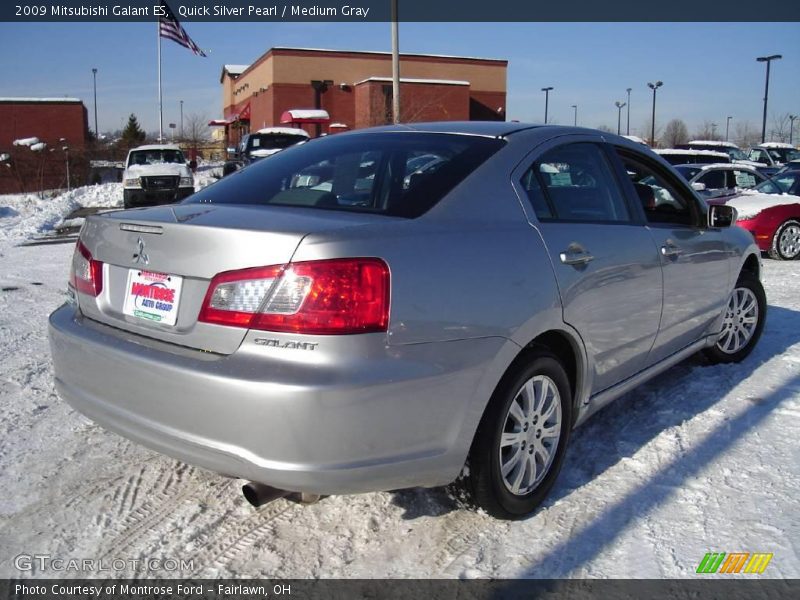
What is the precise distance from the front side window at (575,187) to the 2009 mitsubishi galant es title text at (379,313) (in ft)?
0.04

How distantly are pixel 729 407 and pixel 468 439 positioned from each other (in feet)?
7.84

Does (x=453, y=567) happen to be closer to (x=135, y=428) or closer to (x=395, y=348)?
(x=395, y=348)

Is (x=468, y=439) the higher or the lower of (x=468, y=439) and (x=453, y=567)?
the higher

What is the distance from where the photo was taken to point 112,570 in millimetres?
2648

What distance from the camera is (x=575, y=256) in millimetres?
3166

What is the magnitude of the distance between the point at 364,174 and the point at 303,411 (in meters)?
1.46

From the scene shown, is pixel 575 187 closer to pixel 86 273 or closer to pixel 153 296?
pixel 153 296

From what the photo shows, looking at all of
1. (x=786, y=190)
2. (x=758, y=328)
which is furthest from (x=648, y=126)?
(x=758, y=328)

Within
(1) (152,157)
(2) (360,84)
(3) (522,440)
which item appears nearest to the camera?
(3) (522,440)

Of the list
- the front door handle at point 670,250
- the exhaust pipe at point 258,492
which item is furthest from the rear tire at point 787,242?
the exhaust pipe at point 258,492

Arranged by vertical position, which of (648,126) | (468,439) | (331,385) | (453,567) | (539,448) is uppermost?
(648,126)

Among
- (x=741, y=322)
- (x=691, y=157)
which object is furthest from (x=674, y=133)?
(x=741, y=322)

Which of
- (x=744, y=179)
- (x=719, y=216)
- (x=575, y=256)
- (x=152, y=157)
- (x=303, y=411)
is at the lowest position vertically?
(x=303, y=411)

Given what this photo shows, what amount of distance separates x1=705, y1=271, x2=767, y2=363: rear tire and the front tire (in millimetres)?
2277
